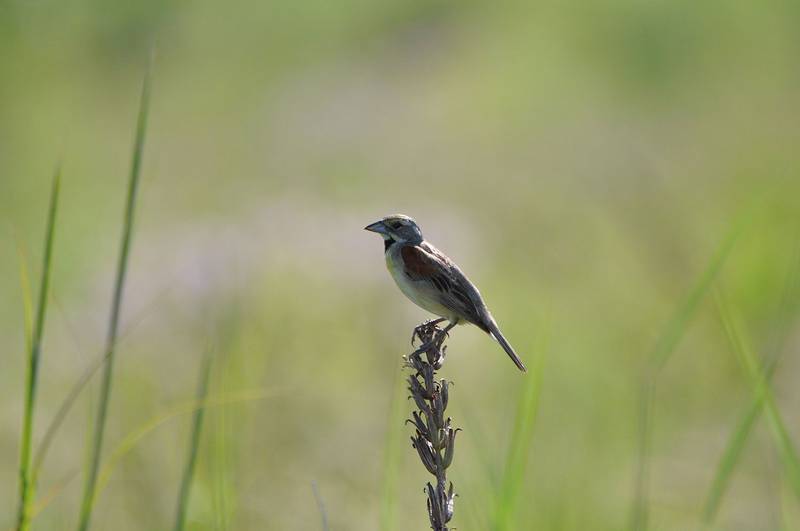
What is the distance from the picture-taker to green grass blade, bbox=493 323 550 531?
2539 mm

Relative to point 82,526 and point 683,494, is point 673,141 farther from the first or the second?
point 82,526

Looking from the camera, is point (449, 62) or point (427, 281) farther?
point (449, 62)

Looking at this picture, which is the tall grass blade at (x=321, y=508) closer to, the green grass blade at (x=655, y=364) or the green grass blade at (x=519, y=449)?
the green grass blade at (x=519, y=449)

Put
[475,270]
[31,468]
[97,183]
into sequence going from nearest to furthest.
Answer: [31,468] < [475,270] < [97,183]

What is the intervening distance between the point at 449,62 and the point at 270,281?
6709mm

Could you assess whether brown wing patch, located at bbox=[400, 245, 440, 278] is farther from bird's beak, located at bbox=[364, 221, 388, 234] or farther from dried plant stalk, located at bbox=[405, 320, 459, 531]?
dried plant stalk, located at bbox=[405, 320, 459, 531]

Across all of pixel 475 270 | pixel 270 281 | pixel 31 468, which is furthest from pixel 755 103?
pixel 31 468

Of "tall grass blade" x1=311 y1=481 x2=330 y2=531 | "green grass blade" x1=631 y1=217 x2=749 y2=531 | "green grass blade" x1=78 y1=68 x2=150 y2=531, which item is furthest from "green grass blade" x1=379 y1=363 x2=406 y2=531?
"green grass blade" x1=78 y1=68 x2=150 y2=531

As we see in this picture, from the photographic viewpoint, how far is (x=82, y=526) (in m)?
2.32

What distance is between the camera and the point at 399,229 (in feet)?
14.0

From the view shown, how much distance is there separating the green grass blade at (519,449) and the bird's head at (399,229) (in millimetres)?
1482

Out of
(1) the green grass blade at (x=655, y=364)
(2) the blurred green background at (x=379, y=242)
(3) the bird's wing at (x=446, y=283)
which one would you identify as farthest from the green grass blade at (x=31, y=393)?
(3) the bird's wing at (x=446, y=283)

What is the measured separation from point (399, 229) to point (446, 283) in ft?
1.42

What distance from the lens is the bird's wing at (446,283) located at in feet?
12.8
